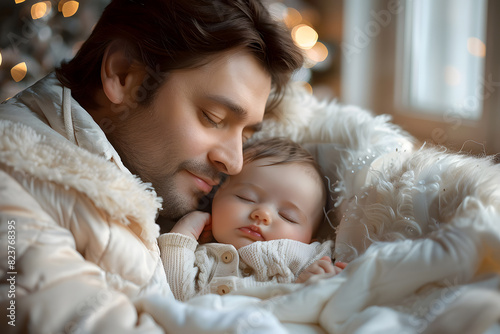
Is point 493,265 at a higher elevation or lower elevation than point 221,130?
lower

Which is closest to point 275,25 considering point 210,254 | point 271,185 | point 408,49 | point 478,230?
point 271,185

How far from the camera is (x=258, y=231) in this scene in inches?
48.2

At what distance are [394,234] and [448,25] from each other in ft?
6.38

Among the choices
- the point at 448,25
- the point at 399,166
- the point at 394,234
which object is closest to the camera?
the point at 394,234

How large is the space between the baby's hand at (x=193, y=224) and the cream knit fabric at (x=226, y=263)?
6 centimetres

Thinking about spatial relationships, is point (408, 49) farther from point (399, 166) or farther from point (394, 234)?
point (394, 234)

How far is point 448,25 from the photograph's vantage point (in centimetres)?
247

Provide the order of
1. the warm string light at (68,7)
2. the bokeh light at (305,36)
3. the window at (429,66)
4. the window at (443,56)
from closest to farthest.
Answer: the window at (429,66), the window at (443,56), the warm string light at (68,7), the bokeh light at (305,36)

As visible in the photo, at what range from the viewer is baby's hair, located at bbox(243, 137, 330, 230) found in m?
1.38

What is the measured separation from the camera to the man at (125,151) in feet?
2.23

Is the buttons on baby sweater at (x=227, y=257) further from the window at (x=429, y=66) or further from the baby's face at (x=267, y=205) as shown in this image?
the window at (x=429, y=66)

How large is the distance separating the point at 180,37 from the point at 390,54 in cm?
204

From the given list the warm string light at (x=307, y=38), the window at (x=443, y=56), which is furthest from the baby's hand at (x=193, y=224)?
the warm string light at (x=307, y=38)

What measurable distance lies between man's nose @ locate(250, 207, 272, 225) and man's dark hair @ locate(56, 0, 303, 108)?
0.46 meters
